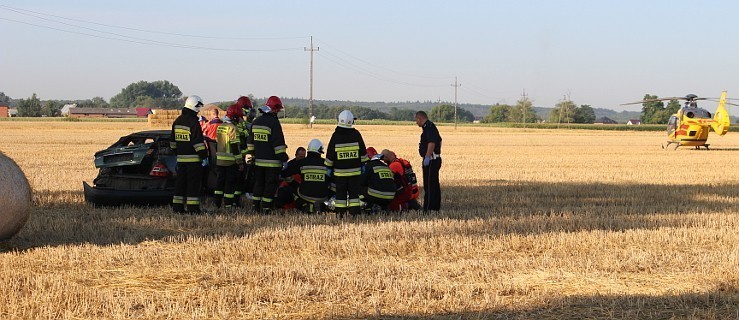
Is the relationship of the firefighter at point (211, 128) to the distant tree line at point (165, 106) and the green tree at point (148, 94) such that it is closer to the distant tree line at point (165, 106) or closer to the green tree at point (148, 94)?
the distant tree line at point (165, 106)

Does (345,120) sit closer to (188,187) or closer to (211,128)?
(188,187)

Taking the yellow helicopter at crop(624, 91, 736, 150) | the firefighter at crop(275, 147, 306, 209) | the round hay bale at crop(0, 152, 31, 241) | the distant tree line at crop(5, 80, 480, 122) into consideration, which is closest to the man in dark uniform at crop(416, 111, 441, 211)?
the firefighter at crop(275, 147, 306, 209)

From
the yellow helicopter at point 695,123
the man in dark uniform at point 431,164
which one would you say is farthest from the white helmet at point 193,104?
the yellow helicopter at point 695,123

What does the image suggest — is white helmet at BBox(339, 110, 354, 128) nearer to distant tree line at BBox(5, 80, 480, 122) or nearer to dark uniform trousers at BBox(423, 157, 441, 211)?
dark uniform trousers at BBox(423, 157, 441, 211)

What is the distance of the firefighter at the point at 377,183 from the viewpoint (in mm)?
13141

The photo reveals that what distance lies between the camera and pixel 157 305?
730cm

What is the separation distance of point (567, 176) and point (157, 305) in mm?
16601

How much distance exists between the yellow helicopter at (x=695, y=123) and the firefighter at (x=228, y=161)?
29083mm

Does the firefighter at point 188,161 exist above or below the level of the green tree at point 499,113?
above

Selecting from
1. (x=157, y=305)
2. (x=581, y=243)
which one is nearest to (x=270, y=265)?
(x=157, y=305)

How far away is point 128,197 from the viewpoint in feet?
44.1

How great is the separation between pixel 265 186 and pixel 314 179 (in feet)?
2.47

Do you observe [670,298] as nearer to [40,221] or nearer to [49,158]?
[40,221]

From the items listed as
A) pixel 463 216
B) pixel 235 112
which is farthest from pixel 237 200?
pixel 463 216
